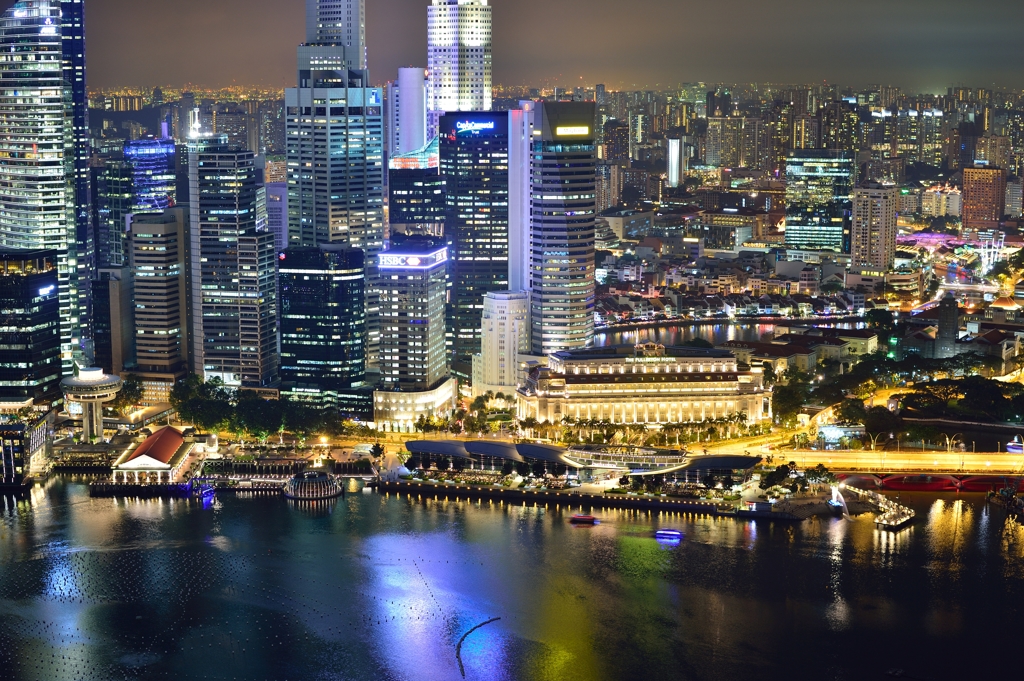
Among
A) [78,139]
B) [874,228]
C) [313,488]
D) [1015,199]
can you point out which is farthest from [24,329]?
[1015,199]

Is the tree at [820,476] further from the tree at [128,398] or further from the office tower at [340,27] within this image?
the office tower at [340,27]

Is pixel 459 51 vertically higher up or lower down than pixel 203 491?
higher up

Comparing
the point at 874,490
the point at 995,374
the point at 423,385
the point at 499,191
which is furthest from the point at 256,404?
the point at 995,374

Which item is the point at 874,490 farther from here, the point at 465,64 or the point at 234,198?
the point at 465,64

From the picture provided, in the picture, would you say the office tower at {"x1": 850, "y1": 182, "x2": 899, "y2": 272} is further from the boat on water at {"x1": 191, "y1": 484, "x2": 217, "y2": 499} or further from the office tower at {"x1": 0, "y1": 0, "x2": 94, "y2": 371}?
the boat on water at {"x1": 191, "y1": 484, "x2": 217, "y2": 499}

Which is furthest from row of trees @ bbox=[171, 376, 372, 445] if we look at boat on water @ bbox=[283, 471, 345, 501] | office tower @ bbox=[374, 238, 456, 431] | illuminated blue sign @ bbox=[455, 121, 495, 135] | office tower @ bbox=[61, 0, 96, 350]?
illuminated blue sign @ bbox=[455, 121, 495, 135]

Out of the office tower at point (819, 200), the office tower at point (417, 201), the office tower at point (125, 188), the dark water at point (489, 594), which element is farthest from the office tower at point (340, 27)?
the office tower at point (819, 200)

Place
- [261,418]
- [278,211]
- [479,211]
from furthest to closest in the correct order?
[278,211] < [479,211] < [261,418]

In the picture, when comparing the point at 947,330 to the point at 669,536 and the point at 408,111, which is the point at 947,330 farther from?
the point at 408,111
